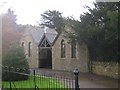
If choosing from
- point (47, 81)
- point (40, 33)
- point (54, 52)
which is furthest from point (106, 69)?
point (40, 33)

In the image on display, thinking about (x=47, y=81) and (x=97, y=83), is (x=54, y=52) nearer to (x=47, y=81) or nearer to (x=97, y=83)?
(x=97, y=83)

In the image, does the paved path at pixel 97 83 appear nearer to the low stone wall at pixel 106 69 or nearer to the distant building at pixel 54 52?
the low stone wall at pixel 106 69

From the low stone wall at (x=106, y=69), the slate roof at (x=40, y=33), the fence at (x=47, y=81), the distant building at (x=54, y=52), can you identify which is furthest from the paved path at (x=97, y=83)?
the slate roof at (x=40, y=33)

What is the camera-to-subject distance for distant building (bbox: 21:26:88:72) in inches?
948

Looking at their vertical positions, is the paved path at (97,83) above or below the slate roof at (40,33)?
below

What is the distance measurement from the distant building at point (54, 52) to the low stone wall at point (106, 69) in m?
1.73

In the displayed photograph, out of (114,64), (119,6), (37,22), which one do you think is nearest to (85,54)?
(114,64)

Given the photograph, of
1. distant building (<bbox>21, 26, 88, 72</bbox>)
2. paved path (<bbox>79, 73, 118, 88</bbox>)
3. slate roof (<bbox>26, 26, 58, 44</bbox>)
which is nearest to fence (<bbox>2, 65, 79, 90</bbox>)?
paved path (<bbox>79, 73, 118, 88</bbox>)

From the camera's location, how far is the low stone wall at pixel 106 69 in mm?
19000

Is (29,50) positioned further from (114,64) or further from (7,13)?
(7,13)

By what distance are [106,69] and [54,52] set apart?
9401 millimetres

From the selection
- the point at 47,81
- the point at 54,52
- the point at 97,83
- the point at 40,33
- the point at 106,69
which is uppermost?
the point at 40,33

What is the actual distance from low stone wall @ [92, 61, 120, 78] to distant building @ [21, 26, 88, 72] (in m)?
1.73

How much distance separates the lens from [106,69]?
19.9 m
